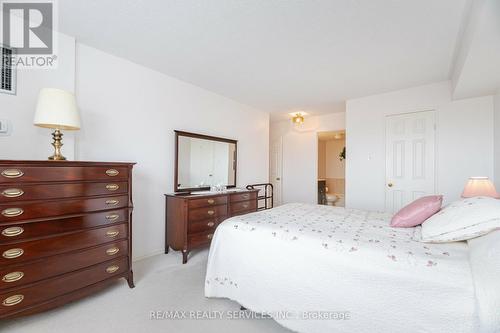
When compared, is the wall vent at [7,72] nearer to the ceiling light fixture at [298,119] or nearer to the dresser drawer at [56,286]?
the dresser drawer at [56,286]

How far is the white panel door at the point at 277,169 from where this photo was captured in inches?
227

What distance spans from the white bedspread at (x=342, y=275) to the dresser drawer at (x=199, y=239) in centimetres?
95

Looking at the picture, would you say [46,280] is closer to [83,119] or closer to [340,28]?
[83,119]

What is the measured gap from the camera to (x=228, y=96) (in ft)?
13.2

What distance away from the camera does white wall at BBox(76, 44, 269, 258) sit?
2.44 metres

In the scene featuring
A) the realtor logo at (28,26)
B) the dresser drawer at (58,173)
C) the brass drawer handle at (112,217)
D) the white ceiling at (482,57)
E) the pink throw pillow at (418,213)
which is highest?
the realtor logo at (28,26)

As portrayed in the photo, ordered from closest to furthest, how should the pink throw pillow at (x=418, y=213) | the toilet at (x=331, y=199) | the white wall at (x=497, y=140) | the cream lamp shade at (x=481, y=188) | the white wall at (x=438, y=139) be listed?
the pink throw pillow at (x=418, y=213) → the cream lamp shade at (x=481, y=188) → the white wall at (x=497, y=140) → the white wall at (x=438, y=139) → the toilet at (x=331, y=199)

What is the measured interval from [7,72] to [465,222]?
3.70 meters

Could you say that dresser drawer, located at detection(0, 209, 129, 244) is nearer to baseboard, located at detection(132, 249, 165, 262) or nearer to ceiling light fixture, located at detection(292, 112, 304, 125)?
baseboard, located at detection(132, 249, 165, 262)

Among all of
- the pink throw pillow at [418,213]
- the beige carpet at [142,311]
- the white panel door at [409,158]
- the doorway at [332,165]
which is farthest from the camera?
the doorway at [332,165]

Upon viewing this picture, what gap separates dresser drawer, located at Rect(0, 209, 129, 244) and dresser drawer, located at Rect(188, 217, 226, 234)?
876mm

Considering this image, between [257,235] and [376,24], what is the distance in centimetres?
214

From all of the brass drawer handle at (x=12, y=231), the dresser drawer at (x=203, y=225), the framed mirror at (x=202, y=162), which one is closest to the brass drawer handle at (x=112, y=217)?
the brass drawer handle at (x=12, y=231)

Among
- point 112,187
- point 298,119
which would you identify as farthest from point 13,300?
point 298,119
